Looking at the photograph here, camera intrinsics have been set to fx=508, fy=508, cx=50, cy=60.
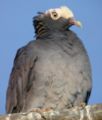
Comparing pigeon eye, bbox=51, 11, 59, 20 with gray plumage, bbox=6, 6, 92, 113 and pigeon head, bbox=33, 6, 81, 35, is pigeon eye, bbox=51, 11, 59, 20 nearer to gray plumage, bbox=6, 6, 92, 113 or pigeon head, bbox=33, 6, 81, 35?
pigeon head, bbox=33, 6, 81, 35

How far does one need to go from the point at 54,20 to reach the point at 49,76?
4.59ft

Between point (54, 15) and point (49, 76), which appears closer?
point (49, 76)

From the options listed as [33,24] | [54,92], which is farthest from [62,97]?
[33,24]

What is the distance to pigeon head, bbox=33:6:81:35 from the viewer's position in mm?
8241

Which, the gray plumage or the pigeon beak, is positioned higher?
the pigeon beak

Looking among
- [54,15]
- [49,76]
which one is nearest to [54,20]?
[54,15]

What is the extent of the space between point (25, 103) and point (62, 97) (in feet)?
1.84

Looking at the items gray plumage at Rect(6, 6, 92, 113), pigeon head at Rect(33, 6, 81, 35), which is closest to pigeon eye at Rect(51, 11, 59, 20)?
pigeon head at Rect(33, 6, 81, 35)

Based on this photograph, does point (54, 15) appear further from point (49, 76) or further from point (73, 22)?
point (49, 76)

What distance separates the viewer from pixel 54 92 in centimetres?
734

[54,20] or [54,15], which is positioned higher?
[54,15]

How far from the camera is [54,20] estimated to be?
840 cm

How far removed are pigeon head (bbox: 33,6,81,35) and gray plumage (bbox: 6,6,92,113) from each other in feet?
1.65

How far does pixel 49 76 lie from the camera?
7320 millimetres
